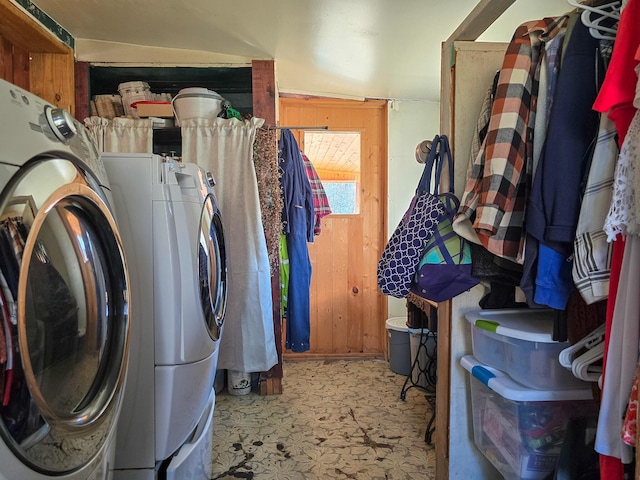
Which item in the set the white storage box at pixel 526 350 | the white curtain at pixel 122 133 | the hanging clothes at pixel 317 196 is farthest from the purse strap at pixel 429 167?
the white curtain at pixel 122 133

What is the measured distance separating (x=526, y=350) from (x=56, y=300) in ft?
3.77

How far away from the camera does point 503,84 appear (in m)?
1.06

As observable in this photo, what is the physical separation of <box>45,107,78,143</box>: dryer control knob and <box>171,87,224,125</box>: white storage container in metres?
1.59

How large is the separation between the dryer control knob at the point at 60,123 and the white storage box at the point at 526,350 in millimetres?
1135

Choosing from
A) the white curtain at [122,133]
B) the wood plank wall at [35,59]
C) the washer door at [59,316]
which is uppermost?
the wood plank wall at [35,59]

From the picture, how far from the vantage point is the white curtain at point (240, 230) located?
7.22 feet

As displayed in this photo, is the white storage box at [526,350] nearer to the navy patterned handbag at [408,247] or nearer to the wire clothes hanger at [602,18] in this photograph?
the navy patterned handbag at [408,247]

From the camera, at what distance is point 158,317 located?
1067mm

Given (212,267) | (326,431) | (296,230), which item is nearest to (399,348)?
(326,431)

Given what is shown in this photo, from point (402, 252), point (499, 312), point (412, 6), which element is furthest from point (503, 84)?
point (412, 6)

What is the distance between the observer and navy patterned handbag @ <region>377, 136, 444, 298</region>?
1.29m

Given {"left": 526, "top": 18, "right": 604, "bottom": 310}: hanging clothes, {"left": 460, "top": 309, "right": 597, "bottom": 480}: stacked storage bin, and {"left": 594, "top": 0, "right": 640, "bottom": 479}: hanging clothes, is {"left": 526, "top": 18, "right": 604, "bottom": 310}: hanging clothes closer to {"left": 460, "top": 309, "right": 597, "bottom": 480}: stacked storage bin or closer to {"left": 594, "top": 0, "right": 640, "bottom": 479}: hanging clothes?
{"left": 594, "top": 0, "right": 640, "bottom": 479}: hanging clothes

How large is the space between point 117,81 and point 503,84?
2.23 m

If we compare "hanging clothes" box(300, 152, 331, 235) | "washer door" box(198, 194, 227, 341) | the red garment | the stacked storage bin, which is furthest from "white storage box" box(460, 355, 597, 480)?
"hanging clothes" box(300, 152, 331, 235)
